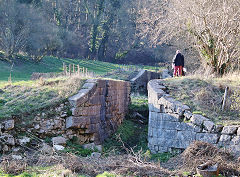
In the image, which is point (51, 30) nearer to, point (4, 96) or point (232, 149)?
point (4, 96)

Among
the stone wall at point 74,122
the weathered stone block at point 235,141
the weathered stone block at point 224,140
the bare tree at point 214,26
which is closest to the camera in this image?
the weathered stone block at point 235,141

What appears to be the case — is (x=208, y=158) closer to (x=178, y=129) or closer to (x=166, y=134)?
(x=178, y=129)

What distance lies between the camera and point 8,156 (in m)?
7.81

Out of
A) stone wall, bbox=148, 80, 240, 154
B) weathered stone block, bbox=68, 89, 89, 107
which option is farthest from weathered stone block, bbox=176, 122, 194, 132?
weathered stone block, bbox=68, 89, 89, 107

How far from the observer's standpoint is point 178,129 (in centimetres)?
1036

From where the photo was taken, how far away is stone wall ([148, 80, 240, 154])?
30.1 feet

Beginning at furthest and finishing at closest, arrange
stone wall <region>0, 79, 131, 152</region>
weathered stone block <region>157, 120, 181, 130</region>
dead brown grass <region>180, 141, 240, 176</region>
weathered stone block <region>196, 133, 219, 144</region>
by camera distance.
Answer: weathered stone block <region>157, 120, 181, 130</region> → weathered stone block <region>196, 133, 219, 144</region> → stone wall <region>0, 79, 131, 152</region> → dead brown grass <region>180, 141, 240, 176</region>

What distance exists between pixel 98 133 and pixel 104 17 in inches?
1490

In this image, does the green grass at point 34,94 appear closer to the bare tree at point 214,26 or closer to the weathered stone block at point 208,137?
the weathered stone block at point 208,137

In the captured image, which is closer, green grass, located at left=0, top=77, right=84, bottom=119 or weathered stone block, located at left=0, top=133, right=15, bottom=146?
weathered stone block, located at left=0, top=133, right=15, bottom=146

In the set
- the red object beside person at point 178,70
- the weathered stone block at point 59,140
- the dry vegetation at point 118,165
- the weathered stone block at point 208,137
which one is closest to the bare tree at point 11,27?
the red object beside person at point 178,70

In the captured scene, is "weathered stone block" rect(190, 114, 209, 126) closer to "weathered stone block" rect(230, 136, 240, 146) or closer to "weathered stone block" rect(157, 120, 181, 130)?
"weathered stone block" rect(157, 120, 181, 130)

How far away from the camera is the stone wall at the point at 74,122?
8961 mm

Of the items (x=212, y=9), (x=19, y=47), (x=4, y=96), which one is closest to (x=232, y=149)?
(x=4, y=96)
